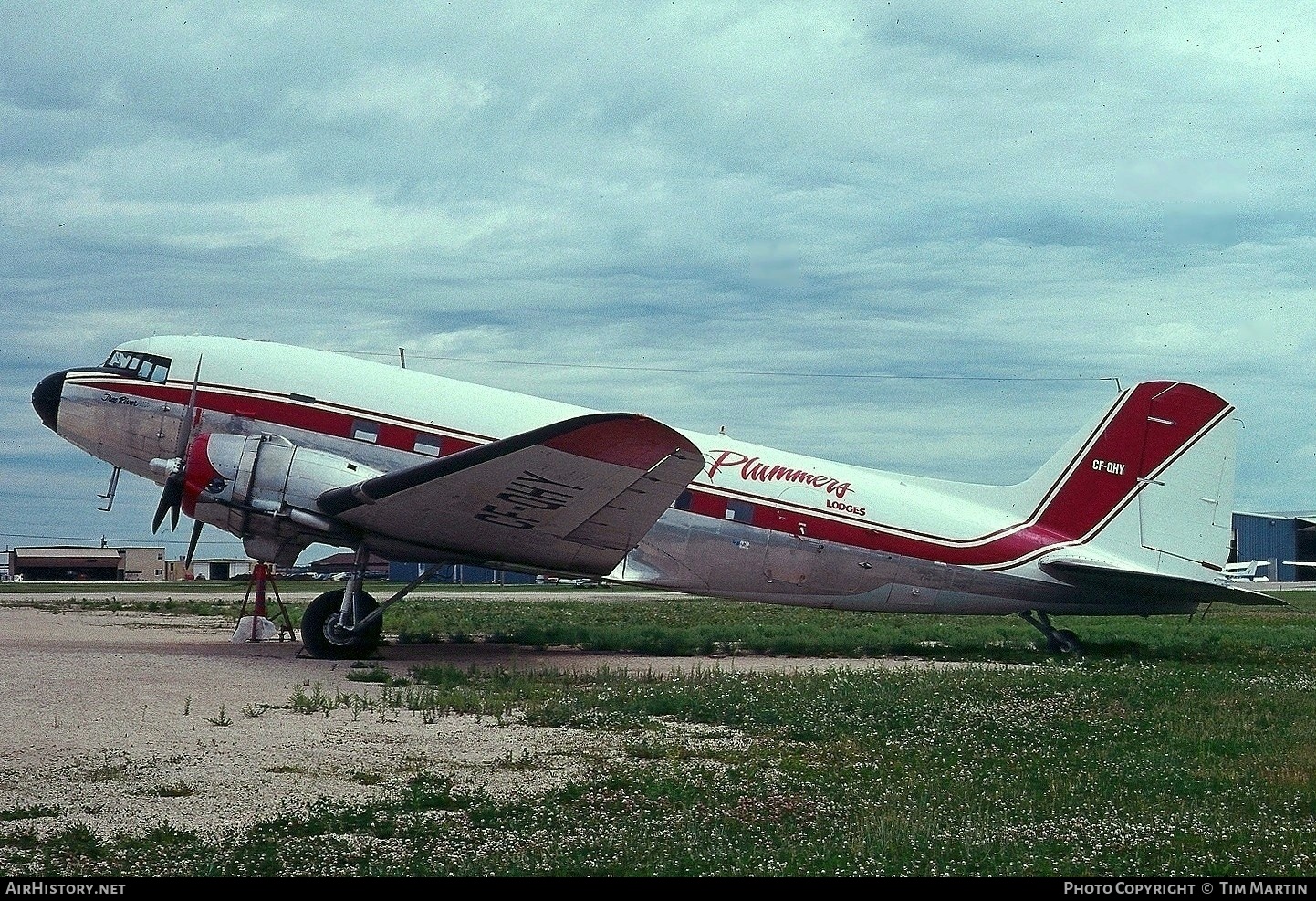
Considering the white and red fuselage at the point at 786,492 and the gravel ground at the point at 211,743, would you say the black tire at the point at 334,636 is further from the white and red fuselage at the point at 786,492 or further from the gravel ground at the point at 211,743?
the white and red fuselage at the point at 786,492

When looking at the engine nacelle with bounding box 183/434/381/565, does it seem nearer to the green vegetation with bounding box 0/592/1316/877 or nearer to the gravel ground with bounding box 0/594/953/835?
the gravel ground with bounding box 0/594/953/835

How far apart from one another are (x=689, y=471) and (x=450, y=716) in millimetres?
4584

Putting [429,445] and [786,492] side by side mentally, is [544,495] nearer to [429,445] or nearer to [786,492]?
[429,445]

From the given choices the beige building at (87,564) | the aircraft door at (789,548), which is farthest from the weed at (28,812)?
the beige building at (87,564)

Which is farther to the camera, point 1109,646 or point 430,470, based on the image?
point 1109,646

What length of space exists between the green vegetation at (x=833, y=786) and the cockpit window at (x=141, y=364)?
620cm

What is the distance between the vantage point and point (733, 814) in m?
7.48

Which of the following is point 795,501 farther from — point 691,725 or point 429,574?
point 691,725

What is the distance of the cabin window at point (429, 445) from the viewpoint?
16516 millimetres

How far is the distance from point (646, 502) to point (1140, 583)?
24.4ft

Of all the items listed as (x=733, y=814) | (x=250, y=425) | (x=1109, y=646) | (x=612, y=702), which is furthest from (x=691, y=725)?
(x=1109, y=646)

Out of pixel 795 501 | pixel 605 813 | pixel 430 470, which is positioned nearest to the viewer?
pixel 605 813

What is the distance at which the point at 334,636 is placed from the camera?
618 inches
